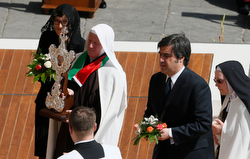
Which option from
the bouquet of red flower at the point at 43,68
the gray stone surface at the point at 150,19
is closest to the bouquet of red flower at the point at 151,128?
the bouquet of red flower at the point at 43,68

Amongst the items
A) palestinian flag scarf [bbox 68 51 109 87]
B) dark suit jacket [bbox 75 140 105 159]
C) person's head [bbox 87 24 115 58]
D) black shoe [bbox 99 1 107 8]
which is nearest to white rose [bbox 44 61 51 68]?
palestinian flag scarf [bbox 68 51 109 87]

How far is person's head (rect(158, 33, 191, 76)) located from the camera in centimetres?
388

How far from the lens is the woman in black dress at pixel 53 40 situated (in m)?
4.68

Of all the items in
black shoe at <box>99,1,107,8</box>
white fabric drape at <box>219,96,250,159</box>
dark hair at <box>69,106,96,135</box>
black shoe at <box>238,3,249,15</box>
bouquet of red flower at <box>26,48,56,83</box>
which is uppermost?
black shoe at <box>238,3,249,15</box>

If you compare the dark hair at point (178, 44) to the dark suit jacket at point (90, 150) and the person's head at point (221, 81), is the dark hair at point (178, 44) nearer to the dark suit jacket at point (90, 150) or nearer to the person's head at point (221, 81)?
the person's head at point (221, 81)

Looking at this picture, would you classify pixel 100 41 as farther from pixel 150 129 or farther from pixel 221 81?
pixel 221 81

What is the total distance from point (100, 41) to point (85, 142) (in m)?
1.28

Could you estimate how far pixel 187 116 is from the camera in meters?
3.96

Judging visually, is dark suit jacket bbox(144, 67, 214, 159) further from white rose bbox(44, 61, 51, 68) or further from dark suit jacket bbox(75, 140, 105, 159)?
white rose bbox(44, 61, 51, 68)

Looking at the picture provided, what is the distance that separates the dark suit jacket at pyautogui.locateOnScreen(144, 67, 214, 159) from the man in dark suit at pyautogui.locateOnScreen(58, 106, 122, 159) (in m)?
0.81

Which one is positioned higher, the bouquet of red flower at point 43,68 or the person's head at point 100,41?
the person's head at point 100,41

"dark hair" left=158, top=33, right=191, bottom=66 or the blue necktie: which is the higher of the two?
"dark hair" left=158, top=33, right=191, bottom=66

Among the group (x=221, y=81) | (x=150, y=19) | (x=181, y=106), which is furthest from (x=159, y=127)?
(x=150, y=19)

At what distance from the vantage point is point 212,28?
10094 millimetres
